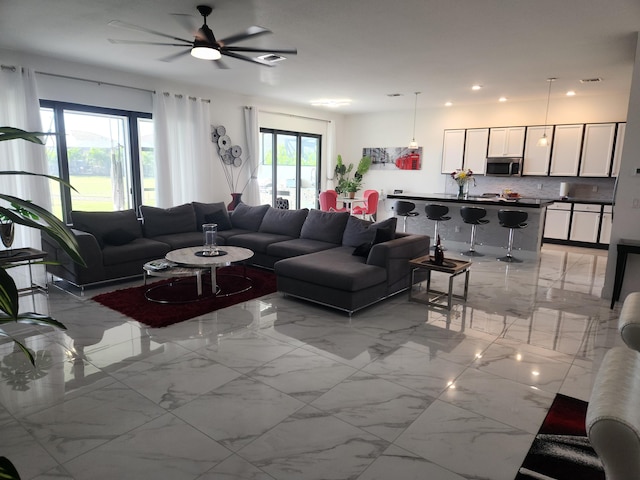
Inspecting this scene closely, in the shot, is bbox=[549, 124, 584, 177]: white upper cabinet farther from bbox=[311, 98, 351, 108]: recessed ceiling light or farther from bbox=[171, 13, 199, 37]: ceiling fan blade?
bbox=[171, 13, 199, 37]: ceiling fan blade

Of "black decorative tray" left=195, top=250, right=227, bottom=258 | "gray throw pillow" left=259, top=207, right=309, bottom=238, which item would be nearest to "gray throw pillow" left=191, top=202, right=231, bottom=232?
"gray throw pillow" left=259, top=207, right=309, bottom=238

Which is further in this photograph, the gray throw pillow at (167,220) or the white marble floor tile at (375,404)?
the gray throw pillow at (167,220)

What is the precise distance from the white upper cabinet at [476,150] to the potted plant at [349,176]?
259 cm

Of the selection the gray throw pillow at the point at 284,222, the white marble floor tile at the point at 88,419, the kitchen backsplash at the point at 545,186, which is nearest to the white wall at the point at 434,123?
the kitchen backsplash at the point at 545,186

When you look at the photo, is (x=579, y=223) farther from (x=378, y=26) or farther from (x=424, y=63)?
(x=378, y=26)

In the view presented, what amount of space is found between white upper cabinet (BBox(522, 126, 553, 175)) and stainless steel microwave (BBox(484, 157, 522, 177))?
0.45 ft

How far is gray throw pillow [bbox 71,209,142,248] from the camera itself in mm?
5062

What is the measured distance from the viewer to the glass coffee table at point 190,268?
14.0 ft

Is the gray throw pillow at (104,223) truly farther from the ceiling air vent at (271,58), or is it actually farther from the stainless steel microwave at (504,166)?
the stainless steel microwave at (504,166)

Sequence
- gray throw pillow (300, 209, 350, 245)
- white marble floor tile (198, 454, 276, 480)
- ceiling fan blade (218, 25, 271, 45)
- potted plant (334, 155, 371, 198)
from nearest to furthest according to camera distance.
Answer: white marble floor tile (198, 454, 276, 480), ceiling fan blade (218, 25, 271, 45), gray throw pillow (300, 209, 350, 245), potted plant (334, 155, 371, 198)

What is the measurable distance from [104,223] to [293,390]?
150 inches

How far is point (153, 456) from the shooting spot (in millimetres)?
2033

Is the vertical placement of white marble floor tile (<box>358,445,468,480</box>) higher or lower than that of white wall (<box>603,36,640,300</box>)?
lower

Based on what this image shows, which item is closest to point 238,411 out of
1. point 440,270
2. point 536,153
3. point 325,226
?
point 440,270
